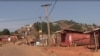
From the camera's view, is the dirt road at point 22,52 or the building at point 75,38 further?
the building at point 75,38

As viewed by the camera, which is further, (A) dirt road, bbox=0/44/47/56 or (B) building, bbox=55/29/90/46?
(B) building, bbox=55/29/90/46

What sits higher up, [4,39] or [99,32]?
[99,32]

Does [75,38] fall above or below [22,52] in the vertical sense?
above

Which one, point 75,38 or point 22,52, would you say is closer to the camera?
point 22,52

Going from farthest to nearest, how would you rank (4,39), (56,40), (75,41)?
(4,39) → (56,40) → (75,41)

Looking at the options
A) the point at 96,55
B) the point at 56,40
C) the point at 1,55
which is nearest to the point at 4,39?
the point at 56,40

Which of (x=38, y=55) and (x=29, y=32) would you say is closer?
(x=38, y=55)

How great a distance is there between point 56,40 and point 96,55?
30933 mm

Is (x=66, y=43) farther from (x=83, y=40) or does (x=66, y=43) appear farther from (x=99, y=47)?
(x=99, y=47)

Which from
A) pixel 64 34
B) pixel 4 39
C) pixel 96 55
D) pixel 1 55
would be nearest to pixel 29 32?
pixel 4 39

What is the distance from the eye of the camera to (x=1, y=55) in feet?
107

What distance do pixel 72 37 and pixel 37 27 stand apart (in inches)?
2539

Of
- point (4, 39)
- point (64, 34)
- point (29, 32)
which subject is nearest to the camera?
point (64, 34)

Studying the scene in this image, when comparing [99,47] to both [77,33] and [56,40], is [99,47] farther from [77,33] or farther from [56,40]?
[56,40]
